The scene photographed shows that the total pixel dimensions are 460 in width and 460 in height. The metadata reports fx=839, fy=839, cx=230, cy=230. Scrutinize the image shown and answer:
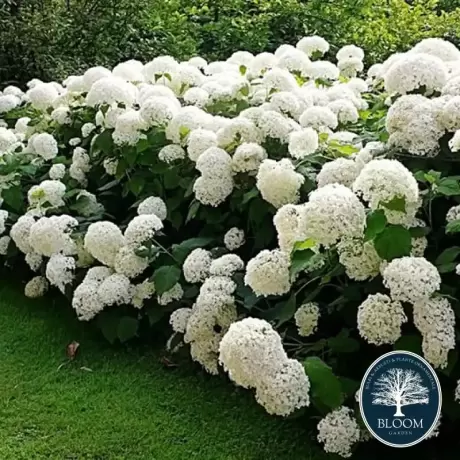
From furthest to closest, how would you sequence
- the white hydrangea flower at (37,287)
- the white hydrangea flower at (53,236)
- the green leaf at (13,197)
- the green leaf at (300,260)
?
→ the green leaf at (13,197), the white hydrangea flower at (37,287), the white hydrangea flower at (53,236), the green leaf at (300,260)

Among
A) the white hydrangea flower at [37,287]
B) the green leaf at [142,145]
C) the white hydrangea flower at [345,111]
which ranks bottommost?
the white hydrangea flower at [37,287]

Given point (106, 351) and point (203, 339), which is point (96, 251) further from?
point (203, 339)

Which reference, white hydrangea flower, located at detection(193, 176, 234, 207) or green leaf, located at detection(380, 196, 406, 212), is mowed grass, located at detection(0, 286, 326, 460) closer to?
white hydrangea flower, located at detection(193, 176, 234, 207)

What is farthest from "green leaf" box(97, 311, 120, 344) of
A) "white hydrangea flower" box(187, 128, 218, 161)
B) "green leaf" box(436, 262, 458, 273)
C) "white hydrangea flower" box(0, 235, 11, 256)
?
"green leaf" box(436, 262, 458, 273)

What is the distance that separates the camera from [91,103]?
4023 mm

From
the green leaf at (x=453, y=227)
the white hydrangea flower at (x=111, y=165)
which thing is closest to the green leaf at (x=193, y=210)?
the white hydrangea flower at (x=111, y=165)

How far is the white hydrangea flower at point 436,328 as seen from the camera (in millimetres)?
2246

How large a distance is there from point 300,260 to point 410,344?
398 mm

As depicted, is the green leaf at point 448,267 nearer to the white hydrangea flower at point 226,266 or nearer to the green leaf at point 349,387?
the green leaf at point 349,387

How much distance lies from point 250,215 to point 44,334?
108 cm

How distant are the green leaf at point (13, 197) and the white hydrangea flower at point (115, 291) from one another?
0.93 meters

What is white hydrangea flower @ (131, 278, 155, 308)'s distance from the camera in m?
3.27

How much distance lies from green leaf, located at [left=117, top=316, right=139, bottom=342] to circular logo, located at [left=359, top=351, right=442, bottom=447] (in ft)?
4.67

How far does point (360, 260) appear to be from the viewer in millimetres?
2418
